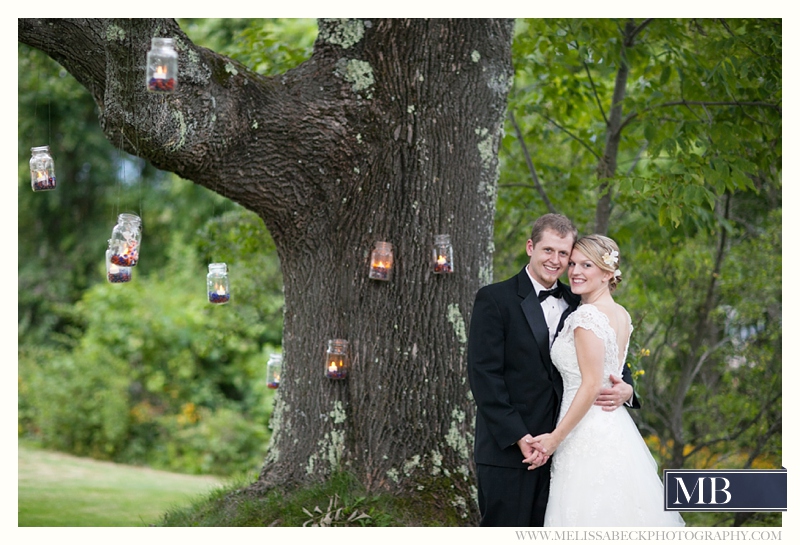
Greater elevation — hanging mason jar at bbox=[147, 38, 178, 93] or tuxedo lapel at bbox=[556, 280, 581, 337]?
hanging mason jar at bbox=[147, 38, 178, 93]

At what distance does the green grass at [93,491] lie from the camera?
5289 millimetres

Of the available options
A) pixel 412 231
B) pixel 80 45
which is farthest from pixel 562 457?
pixel 80 45

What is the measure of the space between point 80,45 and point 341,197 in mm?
1418

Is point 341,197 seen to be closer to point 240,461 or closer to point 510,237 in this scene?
point 510,237

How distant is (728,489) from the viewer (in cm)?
389

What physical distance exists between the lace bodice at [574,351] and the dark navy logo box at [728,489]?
27.5 inches

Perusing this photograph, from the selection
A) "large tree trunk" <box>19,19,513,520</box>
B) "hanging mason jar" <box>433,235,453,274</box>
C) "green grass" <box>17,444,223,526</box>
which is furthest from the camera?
"green grass" <box>17,444,223,526</box>

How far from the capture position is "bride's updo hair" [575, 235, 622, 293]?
332 cm

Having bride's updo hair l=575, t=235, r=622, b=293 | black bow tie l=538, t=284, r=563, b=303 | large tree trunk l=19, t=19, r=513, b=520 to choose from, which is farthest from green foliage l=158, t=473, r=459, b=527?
bride's updo hair l=575, t=235, r=622, b=293

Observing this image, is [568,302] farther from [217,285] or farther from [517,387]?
[217,285]

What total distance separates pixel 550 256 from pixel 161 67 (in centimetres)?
188

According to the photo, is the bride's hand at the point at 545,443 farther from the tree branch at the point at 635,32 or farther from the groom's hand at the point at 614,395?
the tree branch at the point at 635,32

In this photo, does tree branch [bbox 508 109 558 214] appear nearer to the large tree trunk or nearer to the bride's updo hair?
the large tree trunk

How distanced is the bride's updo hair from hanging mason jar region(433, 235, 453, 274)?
0.79 m
